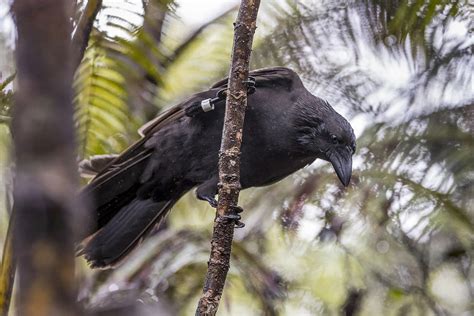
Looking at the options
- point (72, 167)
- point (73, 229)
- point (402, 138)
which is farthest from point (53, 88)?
point (402, 138)

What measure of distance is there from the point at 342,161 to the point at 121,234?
1.46 metres

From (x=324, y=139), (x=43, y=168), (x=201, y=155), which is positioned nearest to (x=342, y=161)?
(x=324, y=139)

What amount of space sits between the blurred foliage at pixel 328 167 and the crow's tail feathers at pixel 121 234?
1.06 m

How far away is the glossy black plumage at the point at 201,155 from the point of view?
5.20m

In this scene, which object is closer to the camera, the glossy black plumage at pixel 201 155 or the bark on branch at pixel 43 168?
the bark on branch at pixel 43 168

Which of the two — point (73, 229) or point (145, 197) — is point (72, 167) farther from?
point (145, 197)

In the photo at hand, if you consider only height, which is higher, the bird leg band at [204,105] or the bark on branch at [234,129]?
the bird leg band at [204,105]

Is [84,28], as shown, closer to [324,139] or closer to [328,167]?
[324,139]

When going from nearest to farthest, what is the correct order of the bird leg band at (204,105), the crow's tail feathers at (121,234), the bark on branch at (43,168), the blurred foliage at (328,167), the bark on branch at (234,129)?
the bark on branch at (43,168), the bark on branch at (234,129), the bird leg band at (204,105), the crow's tail feathers at (121,234), the blurred foliage at (328,167)

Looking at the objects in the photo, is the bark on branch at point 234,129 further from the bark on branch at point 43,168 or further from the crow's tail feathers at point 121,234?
the crow's tail feathers at point 121,234

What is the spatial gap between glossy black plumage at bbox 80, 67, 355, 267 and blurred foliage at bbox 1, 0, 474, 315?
115 cm

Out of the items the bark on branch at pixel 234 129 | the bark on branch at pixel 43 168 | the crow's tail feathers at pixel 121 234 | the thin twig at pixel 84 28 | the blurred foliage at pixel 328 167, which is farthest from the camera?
the blurred foliage at pixel 328 167

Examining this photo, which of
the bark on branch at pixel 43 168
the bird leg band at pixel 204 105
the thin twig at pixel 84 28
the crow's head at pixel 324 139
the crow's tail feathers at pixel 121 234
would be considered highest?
the thin twig at pixel 84 28

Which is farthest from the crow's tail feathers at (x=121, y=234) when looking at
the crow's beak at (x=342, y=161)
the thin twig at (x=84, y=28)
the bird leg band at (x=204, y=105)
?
the thin twig at (x=84, y=28)
